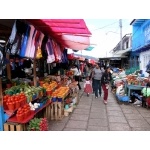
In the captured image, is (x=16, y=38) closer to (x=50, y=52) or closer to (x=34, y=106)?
(x=34, y=106)

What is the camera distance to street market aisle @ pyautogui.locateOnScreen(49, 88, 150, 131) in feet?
20.2

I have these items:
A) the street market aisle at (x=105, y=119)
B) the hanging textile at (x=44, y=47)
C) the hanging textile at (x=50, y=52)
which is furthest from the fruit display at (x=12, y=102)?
the hanging textile at (x=50, y=52)

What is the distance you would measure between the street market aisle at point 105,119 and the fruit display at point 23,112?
1192mm

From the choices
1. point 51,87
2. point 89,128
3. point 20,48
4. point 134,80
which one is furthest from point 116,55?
point 20,48

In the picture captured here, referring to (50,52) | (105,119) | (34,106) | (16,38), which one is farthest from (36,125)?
(105,119)

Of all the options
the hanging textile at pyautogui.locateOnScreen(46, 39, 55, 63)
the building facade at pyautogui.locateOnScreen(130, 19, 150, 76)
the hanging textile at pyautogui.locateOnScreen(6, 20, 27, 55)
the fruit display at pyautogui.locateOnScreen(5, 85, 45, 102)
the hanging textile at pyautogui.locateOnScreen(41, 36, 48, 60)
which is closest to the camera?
the hanging textile at pyautogui.locateOnScreen(6, 20, 27, 55)

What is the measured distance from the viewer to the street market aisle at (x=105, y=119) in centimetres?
616

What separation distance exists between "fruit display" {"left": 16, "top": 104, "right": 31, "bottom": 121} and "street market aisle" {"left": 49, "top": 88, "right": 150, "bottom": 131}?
3.91 ft

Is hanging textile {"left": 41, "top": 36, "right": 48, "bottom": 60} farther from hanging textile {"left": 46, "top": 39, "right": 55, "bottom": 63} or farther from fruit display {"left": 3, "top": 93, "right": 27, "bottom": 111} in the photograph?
fruit display {"left": 3, "top": 93, "right": 27, "bottom": 111}

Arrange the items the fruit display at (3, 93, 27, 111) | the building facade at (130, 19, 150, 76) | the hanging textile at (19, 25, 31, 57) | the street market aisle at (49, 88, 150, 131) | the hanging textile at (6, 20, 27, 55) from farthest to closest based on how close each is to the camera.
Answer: the building facade at (130, 19, 150, 76), the street market aisle at (49, 88, 150, 131), the fruit display at (3, 93, 27, 111), the hanging textile at (19, 25, 31, 57), the hanging textile at (6, 20, 27, 55)

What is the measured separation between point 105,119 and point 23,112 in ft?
10.9

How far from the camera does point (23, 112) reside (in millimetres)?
4863

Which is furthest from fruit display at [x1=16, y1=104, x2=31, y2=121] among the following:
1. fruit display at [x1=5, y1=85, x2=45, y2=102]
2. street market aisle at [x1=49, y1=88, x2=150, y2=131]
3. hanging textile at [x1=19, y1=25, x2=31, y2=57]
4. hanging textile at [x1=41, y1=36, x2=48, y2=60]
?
hanging textile at [x1=41, y1=36, x2=48, y2=60]

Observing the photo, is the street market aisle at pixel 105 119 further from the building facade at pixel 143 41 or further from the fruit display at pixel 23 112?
the building facade at pixel 143 41
